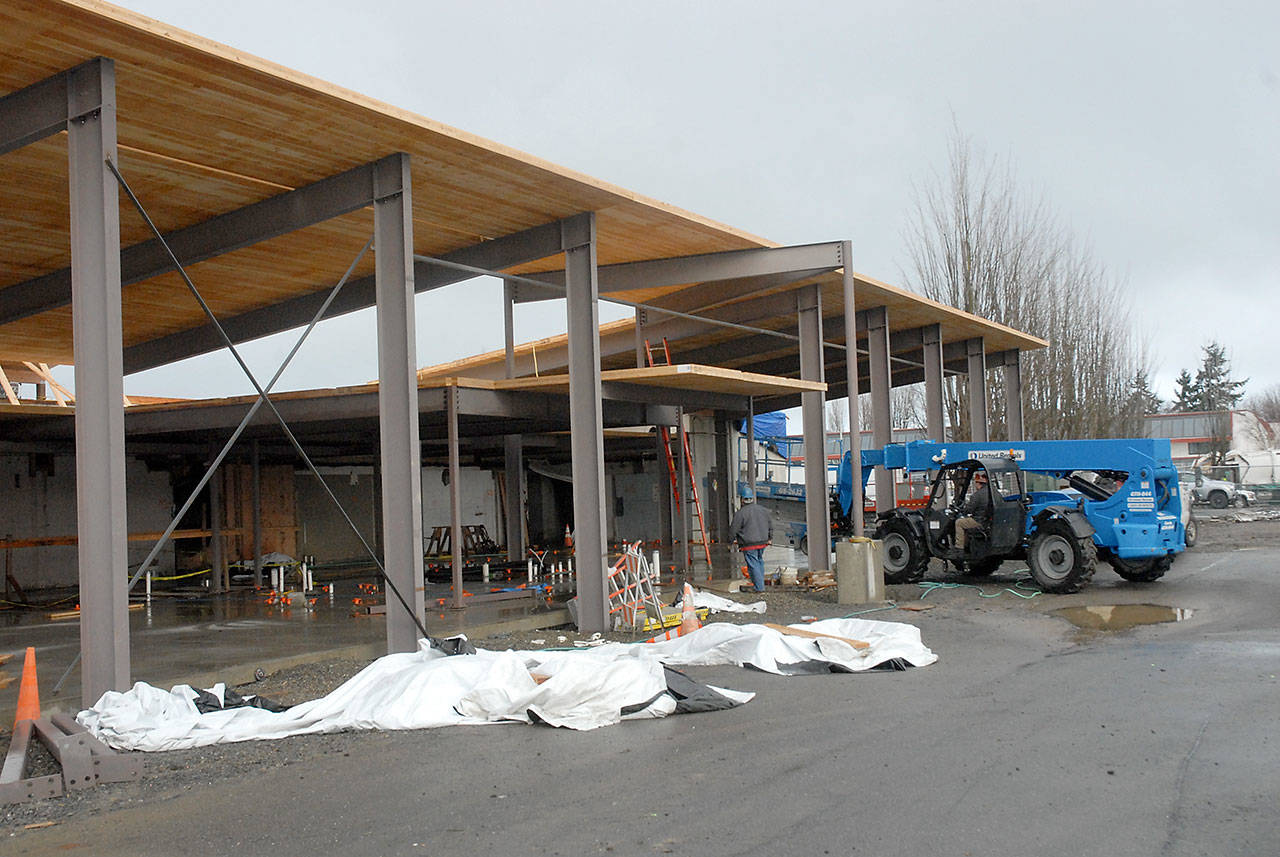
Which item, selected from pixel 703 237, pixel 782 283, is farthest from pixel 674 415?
pixel 703 237

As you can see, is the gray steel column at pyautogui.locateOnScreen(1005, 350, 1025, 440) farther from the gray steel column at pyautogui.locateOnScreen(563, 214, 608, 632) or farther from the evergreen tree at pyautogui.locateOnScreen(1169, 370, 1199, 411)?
the evergreen tree at pyautogui.locateOnScreen(1169, 370, 1199, 411)

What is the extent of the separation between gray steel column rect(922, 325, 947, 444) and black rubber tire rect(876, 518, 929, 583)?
566 cm

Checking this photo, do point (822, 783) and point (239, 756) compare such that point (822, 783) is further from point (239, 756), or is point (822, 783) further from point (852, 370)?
point (852, 370)

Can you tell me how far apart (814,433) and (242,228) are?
973 centimetres

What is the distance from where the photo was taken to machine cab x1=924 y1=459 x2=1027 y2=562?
16.8m

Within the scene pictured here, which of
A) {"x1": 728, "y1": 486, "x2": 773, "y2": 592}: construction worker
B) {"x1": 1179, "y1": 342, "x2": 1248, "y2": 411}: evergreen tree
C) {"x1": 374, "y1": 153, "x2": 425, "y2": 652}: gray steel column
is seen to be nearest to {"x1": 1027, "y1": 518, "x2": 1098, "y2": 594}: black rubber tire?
{"x1": 728, "y1": 486, "x2": 773, "y2": 592}: construction worker

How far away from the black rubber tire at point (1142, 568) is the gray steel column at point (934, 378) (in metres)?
6.83

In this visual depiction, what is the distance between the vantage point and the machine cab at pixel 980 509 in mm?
16750

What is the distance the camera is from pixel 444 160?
441 inches

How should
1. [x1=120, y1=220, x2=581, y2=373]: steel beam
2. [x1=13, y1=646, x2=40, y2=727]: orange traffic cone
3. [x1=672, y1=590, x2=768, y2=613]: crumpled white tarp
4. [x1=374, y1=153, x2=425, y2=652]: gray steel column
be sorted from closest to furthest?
[x1=13, y1=646, x2=40, y2=727]: orange traffic cone → [x1=374, y1=153, x2=425, y2=652]: gray steel column → [x1=120, y1=220, x2=581, y2=373]: steel beam → [x1=672, y1=590, x2=768, y2=613]: crumpled white tarp

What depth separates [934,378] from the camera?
23.4 meters

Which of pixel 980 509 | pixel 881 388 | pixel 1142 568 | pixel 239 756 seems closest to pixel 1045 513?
pixel 980 509

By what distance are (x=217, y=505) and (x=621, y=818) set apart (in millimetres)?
15724

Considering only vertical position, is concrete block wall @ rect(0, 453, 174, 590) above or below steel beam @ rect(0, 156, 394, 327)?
below
